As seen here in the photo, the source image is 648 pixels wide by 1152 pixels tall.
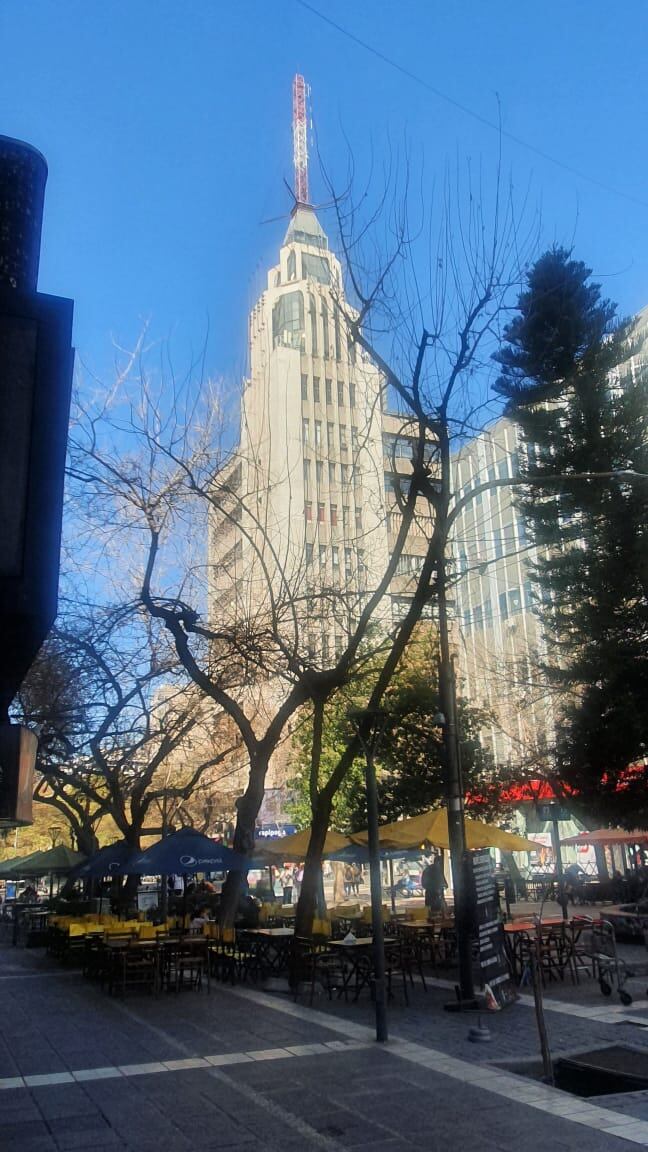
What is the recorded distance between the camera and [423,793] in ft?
88.3

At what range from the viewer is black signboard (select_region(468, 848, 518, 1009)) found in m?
10.5

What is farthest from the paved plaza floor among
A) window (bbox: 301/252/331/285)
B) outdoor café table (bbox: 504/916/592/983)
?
window (bbox: 301/252/331/285)

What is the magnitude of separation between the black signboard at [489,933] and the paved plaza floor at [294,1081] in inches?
12.5

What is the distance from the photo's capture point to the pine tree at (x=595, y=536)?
971 inches

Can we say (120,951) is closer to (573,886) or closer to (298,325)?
(573,886)

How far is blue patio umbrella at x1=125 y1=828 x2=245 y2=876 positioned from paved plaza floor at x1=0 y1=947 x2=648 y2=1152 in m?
3.49

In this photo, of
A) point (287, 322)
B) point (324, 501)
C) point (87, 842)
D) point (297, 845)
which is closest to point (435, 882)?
point (297, 845)

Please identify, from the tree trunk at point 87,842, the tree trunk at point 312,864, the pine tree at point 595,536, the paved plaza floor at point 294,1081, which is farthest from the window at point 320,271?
the tree trunk at point 87,842

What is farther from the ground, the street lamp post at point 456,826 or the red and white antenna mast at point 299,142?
the red and white antenna mast at point 299,142

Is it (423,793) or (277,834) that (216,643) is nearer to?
(423,793)

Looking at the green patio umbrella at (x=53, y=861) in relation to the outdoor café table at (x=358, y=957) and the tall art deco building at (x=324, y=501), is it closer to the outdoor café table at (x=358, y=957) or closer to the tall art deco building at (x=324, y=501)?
the tall art deco building at (x=324, y=501)

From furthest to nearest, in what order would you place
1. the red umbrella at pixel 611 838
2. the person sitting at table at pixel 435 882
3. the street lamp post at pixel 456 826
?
the red umbrella at pixel 611 838 → the person sitting at table at pixel 435 882 → the street lamp post at pixel 456 826

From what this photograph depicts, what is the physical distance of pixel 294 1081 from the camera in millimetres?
7621

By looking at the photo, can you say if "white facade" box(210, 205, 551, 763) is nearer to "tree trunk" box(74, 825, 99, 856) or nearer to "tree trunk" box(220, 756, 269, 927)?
"tree trunk" box(220, 756, 269, 927)
